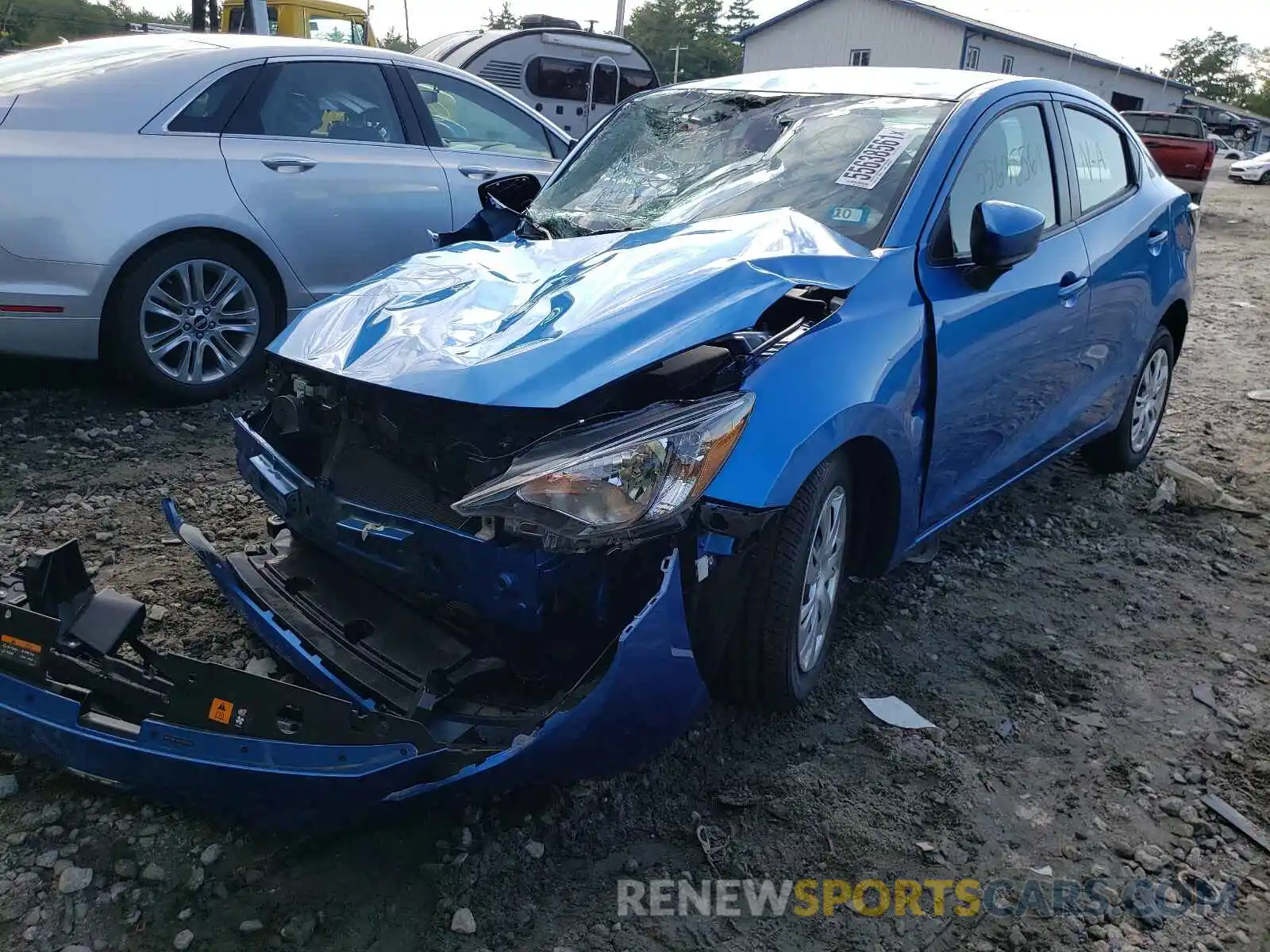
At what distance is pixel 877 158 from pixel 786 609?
159 centimetres

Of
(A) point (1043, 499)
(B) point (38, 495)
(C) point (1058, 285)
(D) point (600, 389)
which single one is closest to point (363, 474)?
(D) point (600, 389)

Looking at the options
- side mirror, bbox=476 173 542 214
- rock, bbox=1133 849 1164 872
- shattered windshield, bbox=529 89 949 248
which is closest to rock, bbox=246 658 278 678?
shattered windshield, bbox=529 89 949 248

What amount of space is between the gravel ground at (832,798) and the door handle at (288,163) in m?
1.67

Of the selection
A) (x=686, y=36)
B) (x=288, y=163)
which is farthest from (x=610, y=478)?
(x=686, y=36)

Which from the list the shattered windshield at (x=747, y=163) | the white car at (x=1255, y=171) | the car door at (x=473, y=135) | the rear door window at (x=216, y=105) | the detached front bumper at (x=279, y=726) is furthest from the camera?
the white car at (x=1255, y=171)

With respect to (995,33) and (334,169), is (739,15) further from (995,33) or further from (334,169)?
(334,169)

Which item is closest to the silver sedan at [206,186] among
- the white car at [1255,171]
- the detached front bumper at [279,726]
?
the detached front bumper at [279,726]

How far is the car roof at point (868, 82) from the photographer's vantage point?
3621 millimetres

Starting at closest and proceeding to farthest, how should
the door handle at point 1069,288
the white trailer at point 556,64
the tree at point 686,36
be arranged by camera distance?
the door handle at point 1069,288 → the white trailer at point 556,64 → the tree at point 686,36

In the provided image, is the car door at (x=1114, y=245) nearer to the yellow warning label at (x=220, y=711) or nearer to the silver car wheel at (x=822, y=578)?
the silver car wheel at (x=822, y=578)

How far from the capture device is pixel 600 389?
93.6 inches

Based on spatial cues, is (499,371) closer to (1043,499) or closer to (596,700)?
(596,700)

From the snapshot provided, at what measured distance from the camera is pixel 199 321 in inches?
197

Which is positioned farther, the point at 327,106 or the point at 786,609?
the point at 327,106
